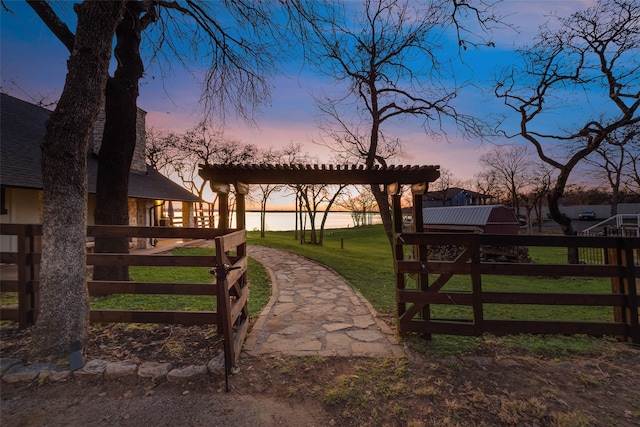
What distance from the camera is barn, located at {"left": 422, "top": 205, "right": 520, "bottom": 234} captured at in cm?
1367

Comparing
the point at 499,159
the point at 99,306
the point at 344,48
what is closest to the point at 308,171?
the point at 99,306

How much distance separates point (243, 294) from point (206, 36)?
498cm

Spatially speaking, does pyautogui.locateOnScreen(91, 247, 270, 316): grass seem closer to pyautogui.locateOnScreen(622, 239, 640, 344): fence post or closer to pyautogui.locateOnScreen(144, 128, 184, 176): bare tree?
pyautogui.locateOnScreen(622, 239, 640, 344): fence post

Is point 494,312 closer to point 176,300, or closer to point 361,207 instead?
point 176,300

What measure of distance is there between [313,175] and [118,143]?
476 cm

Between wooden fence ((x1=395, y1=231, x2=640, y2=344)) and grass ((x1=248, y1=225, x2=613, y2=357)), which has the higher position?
wooden fence ((x1=395, y1=231, x2=640, y2=344))

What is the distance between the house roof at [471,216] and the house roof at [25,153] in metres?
13.5

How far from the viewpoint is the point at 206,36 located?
5.48 m

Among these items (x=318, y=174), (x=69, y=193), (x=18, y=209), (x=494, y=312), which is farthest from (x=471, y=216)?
(x=18, y=209)

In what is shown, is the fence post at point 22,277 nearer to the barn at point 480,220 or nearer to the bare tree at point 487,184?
the barn at point 480,220

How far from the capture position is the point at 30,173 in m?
8.48

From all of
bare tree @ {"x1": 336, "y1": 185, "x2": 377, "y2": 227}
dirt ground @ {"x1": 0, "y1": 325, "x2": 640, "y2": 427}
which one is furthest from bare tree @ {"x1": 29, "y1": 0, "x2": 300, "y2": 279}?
bare tree @ {"x1": 336, "y1": 185, "x2": 377, "y2": 227}

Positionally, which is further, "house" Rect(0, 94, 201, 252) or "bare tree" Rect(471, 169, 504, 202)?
"bare tree" Rect(471, 169, 504, 202)

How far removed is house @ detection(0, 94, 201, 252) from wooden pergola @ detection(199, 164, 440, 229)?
541cm
